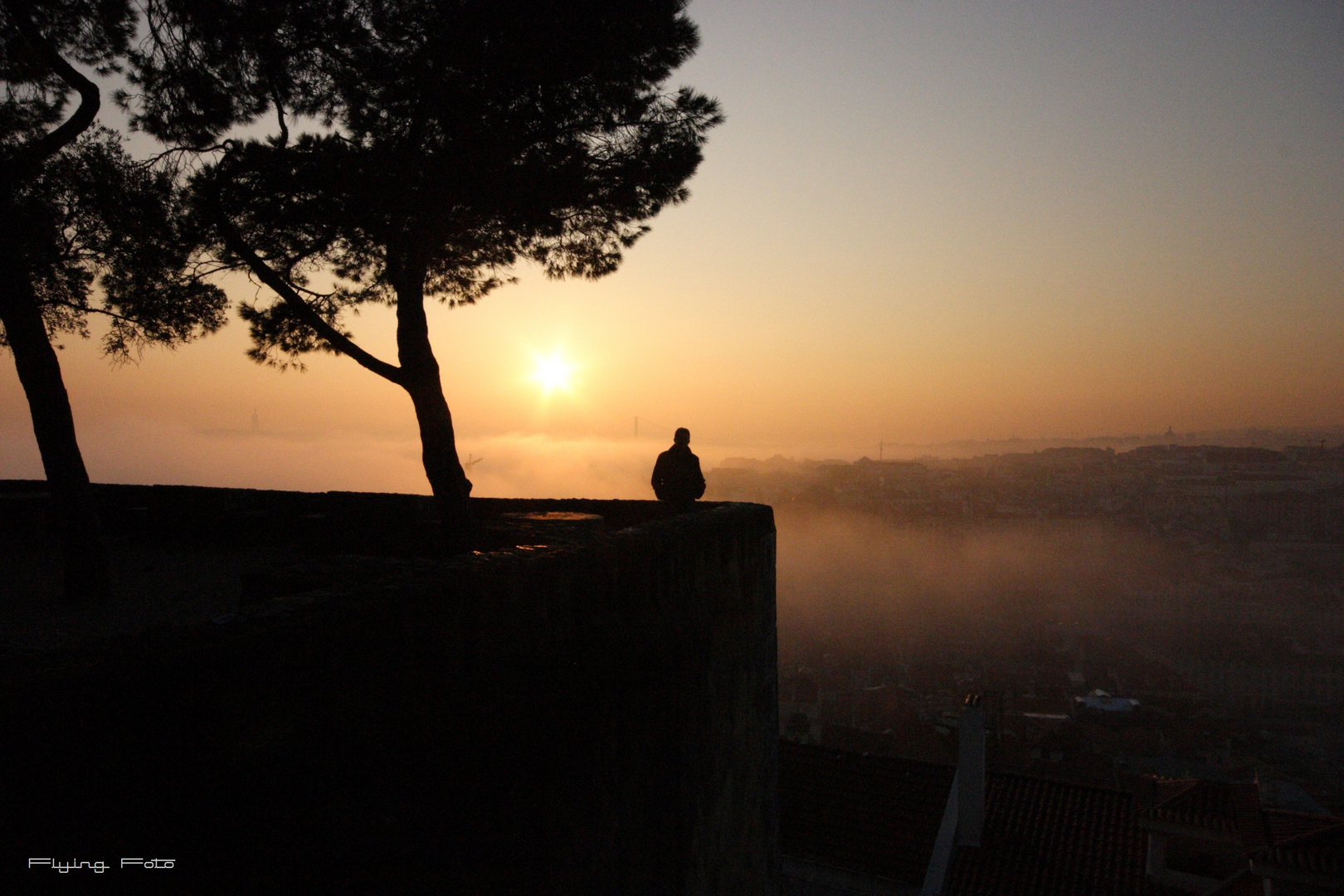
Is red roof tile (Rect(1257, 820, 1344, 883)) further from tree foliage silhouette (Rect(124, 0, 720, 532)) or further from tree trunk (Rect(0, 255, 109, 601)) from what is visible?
tree trunk (Rect(0, 255, 109, 601))

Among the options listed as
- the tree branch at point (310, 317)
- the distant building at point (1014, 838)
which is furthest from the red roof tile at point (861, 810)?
the tree branch at point (310, 317)

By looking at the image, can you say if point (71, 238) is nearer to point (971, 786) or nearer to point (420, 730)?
point (420, 730)

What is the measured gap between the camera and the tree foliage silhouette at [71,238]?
5.95 m

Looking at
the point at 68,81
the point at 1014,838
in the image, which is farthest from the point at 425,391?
the point at 1014,838

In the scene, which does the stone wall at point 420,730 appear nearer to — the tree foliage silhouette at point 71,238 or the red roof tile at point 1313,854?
the tree foliage silhouette at point 71,238

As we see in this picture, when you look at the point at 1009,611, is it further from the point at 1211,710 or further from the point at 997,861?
the point at 997,861

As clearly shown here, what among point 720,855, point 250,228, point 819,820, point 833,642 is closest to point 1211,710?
point 833,642

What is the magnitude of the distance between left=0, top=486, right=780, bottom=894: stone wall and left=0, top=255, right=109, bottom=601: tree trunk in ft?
10.4

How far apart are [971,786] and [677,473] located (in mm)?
8224

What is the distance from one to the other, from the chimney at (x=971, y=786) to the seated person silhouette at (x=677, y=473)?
7.43 m

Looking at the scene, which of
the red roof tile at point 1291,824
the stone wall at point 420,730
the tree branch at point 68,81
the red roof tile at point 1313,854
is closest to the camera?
the stone wall at point 420,730

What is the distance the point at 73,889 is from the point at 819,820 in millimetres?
10552

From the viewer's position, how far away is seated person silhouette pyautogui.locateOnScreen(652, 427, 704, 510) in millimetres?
7031

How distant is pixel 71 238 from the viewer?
7773mm
